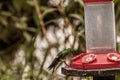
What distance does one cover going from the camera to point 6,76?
266cm

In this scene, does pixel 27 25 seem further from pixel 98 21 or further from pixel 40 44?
pixel 98 21

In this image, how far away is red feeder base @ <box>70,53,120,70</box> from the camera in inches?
62.3

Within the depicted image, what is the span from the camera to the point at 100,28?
1.77m

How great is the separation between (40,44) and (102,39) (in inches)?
77.2

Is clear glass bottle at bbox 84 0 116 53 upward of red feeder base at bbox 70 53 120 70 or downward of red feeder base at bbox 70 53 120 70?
upward

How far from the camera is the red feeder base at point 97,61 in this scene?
5.19 feet

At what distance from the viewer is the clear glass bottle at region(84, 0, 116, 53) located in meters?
1.76

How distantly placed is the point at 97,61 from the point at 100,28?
193mm

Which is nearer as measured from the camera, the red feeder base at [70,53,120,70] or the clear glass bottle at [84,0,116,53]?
the red feeder base at [70,53,120,70]

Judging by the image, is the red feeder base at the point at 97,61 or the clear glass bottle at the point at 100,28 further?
the clear glass bottle at the point at 100,28

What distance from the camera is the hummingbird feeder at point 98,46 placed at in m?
1.58

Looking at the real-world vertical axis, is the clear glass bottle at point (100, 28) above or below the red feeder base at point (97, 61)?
above

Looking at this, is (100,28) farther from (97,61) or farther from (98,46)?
(97,61)

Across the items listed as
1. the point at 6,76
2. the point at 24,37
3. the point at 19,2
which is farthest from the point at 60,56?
the point at 24,37
